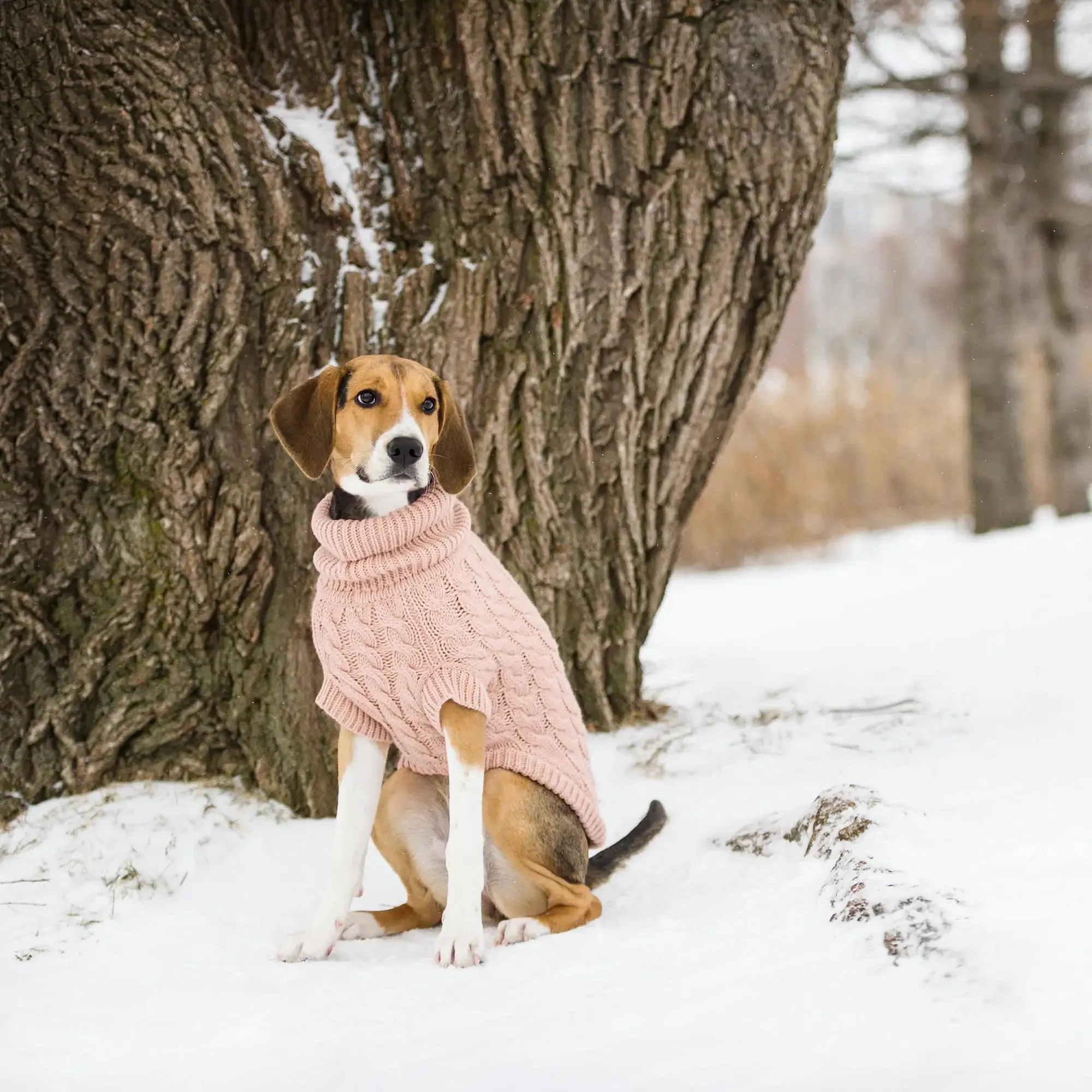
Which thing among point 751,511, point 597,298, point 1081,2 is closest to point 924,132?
point 1081,2

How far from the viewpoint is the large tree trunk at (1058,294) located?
1033cm

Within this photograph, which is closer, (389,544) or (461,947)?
(461,947)

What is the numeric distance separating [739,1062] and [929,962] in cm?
44

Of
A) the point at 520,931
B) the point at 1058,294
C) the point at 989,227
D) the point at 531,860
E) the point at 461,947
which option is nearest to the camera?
the point at 461,947

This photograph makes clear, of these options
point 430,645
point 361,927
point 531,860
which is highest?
point 430,645

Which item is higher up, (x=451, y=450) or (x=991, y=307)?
(x=991, y=307)

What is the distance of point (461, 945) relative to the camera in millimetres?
2932

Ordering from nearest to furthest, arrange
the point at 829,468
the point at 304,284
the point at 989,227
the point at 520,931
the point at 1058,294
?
the point at 520,931 < the point at 304,284 < the point at 989,227 < the point at 1058,294 < the point at 829,468

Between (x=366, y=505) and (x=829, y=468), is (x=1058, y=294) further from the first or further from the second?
(x=366, y=505)

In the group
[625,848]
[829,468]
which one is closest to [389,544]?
[625,848]

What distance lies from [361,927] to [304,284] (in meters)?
2.00

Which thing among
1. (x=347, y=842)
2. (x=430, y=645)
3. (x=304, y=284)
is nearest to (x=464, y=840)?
(x=347, y=842)

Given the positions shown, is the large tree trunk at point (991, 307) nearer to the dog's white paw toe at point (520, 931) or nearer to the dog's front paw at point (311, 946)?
the dog's white paw toe at point (520, 931)

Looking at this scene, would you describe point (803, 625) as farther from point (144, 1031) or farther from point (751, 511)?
point (751, 511)
